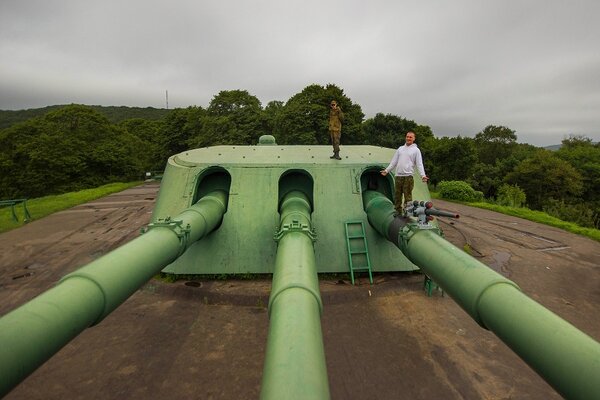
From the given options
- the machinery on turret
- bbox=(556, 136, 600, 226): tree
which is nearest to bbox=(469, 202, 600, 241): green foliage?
the machinery on turret

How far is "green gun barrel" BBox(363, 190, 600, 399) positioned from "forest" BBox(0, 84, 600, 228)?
28.0 metres

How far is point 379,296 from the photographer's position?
606cm

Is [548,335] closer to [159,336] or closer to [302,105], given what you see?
[159,336]

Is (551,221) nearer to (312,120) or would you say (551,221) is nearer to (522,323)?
(522,323)

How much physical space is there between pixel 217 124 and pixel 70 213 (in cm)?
2123

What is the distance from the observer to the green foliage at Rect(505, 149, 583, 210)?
3297cm

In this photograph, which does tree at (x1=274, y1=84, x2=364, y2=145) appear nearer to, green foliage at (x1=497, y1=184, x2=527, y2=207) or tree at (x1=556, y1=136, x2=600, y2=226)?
green foliage at (x1=497, y1=184, x2=527, y2=207)

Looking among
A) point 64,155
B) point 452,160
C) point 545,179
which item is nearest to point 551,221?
point 452,160

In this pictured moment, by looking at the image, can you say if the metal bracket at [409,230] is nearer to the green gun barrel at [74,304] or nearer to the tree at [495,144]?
the green gun barrel at [74,304]

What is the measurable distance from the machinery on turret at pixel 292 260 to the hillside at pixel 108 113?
60.8 m

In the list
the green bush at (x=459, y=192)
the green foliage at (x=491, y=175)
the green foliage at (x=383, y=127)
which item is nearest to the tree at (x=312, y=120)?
the green foliage at (x=383, y=127)

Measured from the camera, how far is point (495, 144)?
53312mm

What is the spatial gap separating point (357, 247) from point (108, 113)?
110 metres

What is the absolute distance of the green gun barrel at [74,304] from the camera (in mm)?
1936
